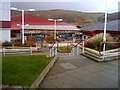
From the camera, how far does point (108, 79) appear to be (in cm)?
717

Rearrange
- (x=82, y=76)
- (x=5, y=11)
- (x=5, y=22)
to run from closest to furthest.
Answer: (x=82, y=76) < (x=5, y=22) < (x=5, y=11)

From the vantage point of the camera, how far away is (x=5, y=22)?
32781mm

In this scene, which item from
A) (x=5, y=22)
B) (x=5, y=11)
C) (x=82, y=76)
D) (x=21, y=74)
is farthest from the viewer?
(x=5, y=11)

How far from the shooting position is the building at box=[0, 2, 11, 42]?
1244 inches

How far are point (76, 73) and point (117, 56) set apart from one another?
406 cm

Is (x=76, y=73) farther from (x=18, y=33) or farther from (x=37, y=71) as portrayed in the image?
(x=18, y=33)

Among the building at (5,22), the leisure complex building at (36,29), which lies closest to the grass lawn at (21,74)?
the leisure complex building at (36,29)

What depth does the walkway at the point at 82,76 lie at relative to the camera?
21.6 ft

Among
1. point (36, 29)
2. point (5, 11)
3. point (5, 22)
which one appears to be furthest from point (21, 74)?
point (36, 29)

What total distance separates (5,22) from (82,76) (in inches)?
1077

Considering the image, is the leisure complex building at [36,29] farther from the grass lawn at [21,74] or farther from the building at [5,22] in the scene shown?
the grass lawn at [21,74]

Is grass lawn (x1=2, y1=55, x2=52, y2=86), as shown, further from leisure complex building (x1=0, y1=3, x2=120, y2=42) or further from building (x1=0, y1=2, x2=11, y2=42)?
building (x1=0, y1=2, x2=11, y2=42)

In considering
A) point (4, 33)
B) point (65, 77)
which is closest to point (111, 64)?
point (65, 77)

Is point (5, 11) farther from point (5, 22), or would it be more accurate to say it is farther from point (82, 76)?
point (82, 76)
